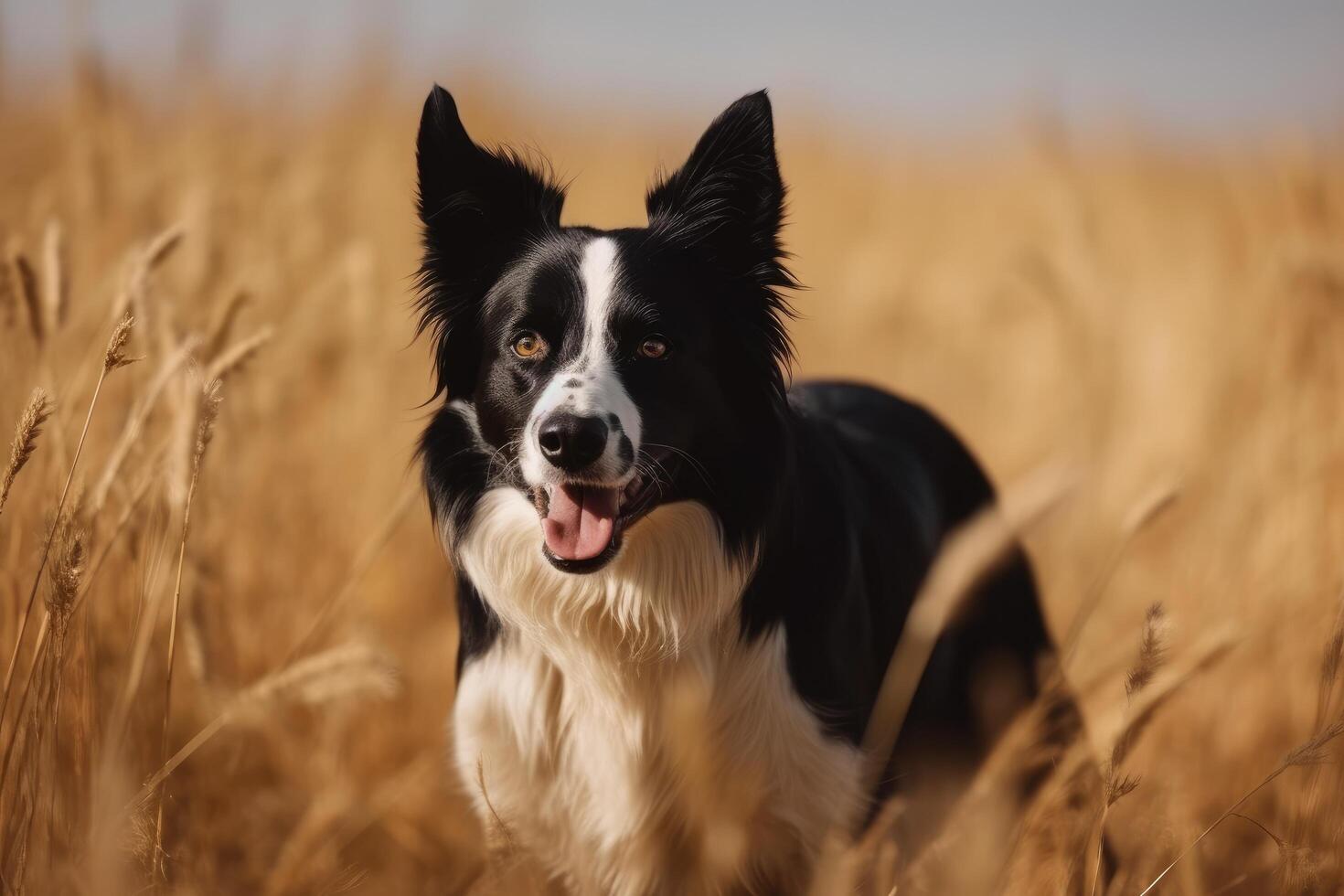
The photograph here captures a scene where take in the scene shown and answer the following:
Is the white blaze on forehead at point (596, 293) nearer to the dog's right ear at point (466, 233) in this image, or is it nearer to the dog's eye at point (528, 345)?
the dog's eye at point (528, 345)

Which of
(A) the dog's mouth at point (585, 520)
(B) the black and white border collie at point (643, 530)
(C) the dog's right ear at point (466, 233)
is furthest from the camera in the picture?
(C) the dog's right ear at point (466, 233)

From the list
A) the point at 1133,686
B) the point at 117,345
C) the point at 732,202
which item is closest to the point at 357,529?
the point at 732,202

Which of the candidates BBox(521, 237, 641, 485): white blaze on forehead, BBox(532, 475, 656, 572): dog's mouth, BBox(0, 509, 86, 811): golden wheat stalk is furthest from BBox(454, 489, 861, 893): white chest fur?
BBox(0, 509, 86, 811): golden wheat stalk

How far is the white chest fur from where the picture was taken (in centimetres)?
242

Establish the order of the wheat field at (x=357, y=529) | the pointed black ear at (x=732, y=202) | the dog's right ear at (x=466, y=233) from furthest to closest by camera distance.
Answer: the dog's right ear at (x=466, y=233) < the pointed black ear at (x=732, y=202) < the wheat field at (x=357, y=529)

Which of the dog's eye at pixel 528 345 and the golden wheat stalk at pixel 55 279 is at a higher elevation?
the golden wheat stalk at pixel 55 279

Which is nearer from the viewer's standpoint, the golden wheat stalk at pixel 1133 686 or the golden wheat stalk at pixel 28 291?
the golden wheat stalk at pixel 1133 686

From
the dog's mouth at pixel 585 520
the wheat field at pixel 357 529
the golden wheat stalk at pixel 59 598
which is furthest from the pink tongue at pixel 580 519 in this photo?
the golden wheat stalk at pixel 59 598

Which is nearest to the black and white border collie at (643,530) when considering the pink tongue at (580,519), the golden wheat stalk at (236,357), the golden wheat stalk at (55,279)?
the pink tongue at (580,519)

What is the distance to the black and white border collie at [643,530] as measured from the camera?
242 centimetres

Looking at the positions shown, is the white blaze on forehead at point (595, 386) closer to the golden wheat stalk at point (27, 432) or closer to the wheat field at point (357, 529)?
the wheat field at point (357, 529)

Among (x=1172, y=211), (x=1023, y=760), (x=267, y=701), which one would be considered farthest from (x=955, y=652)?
(x=1172, y=211)

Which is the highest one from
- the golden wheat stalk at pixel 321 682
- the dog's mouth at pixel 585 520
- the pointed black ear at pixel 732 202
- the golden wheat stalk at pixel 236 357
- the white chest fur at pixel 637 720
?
the pointed black ear at pixel 732 202

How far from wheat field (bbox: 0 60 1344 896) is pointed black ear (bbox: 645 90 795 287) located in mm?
97
